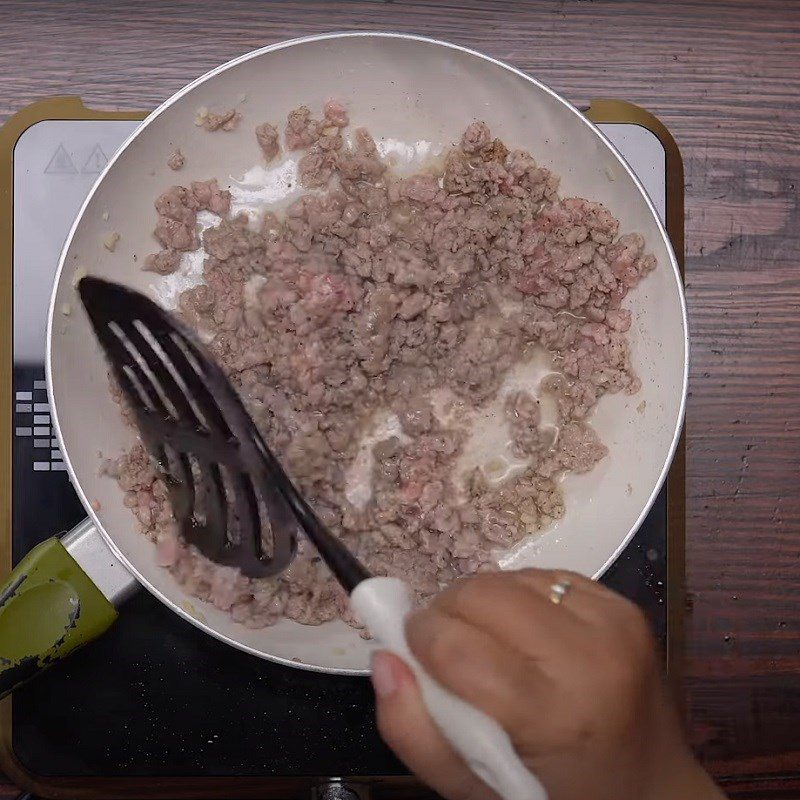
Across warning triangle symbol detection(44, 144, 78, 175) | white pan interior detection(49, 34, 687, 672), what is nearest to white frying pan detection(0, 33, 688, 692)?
white pan interior detection(49, 34, 687, 672)

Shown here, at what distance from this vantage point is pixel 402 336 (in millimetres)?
901

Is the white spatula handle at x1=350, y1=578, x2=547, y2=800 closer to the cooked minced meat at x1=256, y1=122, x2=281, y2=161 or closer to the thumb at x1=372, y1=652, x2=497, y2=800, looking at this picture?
the thumb at x1=372, y1=652, x2=497, y2=800

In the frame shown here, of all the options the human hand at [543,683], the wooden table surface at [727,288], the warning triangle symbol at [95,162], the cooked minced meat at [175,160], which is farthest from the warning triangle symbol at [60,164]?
the human hand at [543,683]

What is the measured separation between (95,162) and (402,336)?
0.41 meters

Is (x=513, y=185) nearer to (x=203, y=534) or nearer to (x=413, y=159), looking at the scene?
(x=413, y=159)

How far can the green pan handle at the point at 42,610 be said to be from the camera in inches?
32.0

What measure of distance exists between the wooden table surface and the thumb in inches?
19.2

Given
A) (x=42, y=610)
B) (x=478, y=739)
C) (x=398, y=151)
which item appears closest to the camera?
(x=478, y=739)

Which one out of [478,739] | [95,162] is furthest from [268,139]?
[478,739]

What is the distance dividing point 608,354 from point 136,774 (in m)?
0.74

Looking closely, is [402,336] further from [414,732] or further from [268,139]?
[414,732]

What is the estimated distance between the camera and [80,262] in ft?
2.70

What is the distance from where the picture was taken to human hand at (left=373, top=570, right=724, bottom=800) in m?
0.52

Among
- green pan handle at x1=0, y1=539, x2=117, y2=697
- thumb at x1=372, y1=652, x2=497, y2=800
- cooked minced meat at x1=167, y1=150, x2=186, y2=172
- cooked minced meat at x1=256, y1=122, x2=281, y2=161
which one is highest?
cooked minced meat at x1=256, y1=122, x2=281, y2=161
